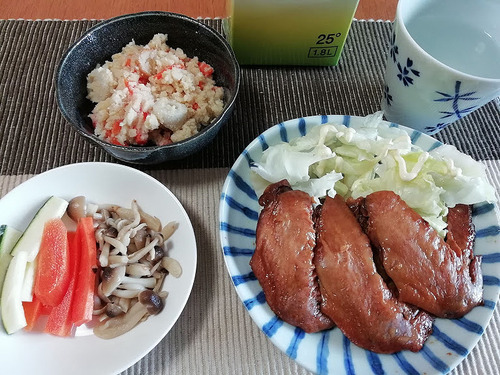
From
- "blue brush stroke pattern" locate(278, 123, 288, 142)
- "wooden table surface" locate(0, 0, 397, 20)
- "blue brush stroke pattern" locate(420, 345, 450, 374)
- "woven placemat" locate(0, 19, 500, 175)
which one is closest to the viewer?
"blue brush stroke pattern" locate(420, 345, 450, 374)

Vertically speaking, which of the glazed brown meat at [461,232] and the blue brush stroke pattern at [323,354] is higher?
the glazed brown meat at [461,232]

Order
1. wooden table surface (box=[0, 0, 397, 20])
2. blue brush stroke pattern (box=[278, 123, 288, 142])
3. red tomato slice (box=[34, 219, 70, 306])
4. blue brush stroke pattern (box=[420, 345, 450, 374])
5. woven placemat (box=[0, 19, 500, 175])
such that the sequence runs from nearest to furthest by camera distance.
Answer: blue brush stroke pattern (box=[420, 345, 450, 374]), red tomato slice (box=[34, 219, 70, 306]), blue brush stroke pattern (box=[278, 123, 288, 142]), woven placemat (box=[0, 19, 500, 175]), wooden table surface (box=[0, 0, 397, 20])

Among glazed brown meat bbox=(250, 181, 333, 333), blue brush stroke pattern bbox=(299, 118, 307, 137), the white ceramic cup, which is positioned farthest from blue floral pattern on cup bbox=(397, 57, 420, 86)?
glazed brown meat bbox=(250, 181, 333, 333)

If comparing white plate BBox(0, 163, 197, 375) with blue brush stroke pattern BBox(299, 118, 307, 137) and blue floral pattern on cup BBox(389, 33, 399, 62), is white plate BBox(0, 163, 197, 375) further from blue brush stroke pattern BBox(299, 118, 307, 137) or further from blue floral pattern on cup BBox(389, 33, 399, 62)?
blue floral pattern on cup BBox(389, 33, 399, 62)

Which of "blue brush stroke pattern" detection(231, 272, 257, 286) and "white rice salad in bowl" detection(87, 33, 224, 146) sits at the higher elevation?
"white rice salad in bowl" detection(87, 33, 224, 146)

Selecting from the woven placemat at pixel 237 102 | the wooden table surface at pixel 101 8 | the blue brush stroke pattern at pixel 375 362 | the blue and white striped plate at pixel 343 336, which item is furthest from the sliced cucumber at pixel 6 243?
the wooden table surface at pixel 101 8

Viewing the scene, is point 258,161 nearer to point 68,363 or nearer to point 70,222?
point 70,222

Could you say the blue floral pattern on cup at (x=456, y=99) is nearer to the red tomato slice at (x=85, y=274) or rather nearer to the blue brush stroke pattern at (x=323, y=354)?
the blue brush stroke pattern at (x=323, y=354)
